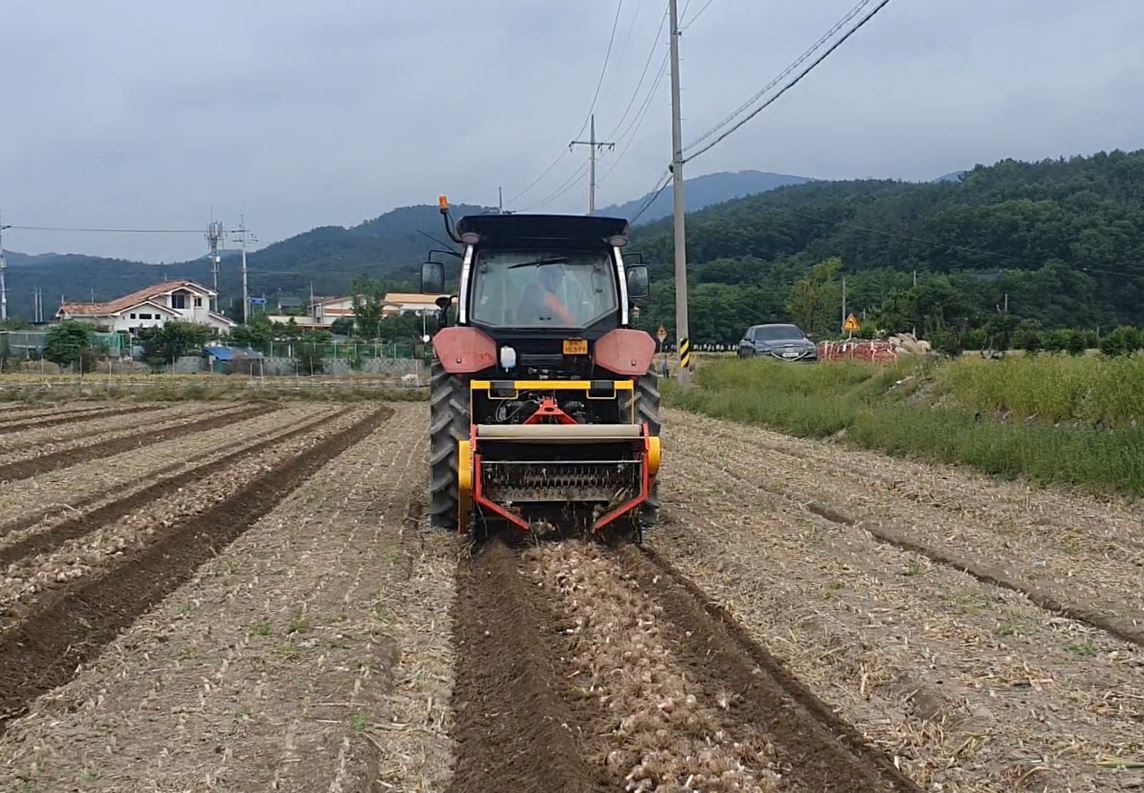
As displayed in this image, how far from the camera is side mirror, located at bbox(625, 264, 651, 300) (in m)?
10.1

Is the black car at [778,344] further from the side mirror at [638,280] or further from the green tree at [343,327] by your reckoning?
the green tree at [343,327]

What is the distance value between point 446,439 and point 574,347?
1357 millimetres

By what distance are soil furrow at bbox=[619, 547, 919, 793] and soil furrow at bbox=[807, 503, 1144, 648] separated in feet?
6.44

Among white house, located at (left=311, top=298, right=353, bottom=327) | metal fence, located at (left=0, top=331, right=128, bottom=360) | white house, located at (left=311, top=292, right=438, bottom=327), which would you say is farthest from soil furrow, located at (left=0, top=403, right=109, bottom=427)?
white house, located at (left=311, top=298, right=353, bottom=327)

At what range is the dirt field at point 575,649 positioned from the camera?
4379 mm

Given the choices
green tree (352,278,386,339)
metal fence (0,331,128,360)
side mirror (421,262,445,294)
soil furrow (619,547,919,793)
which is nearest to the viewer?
soil furrow (619,547,919,793)

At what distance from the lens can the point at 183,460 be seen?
15.1 meters

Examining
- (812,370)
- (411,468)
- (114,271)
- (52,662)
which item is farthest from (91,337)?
(114,271)

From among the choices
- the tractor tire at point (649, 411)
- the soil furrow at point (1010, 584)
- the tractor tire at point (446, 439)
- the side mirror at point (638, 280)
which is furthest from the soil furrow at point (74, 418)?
the soil furrow at point (1010, 584)

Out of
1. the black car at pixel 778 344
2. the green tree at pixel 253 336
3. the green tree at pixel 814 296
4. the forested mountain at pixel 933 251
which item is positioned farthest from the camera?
the green tree at pixel 253 336

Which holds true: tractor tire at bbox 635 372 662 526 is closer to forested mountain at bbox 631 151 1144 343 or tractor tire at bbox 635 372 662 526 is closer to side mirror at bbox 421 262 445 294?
side mirror at bbox 421 262 445 294

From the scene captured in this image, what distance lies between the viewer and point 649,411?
31.5 ft

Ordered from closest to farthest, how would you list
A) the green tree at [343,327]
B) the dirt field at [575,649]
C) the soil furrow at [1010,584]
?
the dirt field at [575,649]
the soil furrow at [1010,584]
the green tree at [343,327]

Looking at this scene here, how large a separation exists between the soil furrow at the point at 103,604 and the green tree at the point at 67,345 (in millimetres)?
37451
